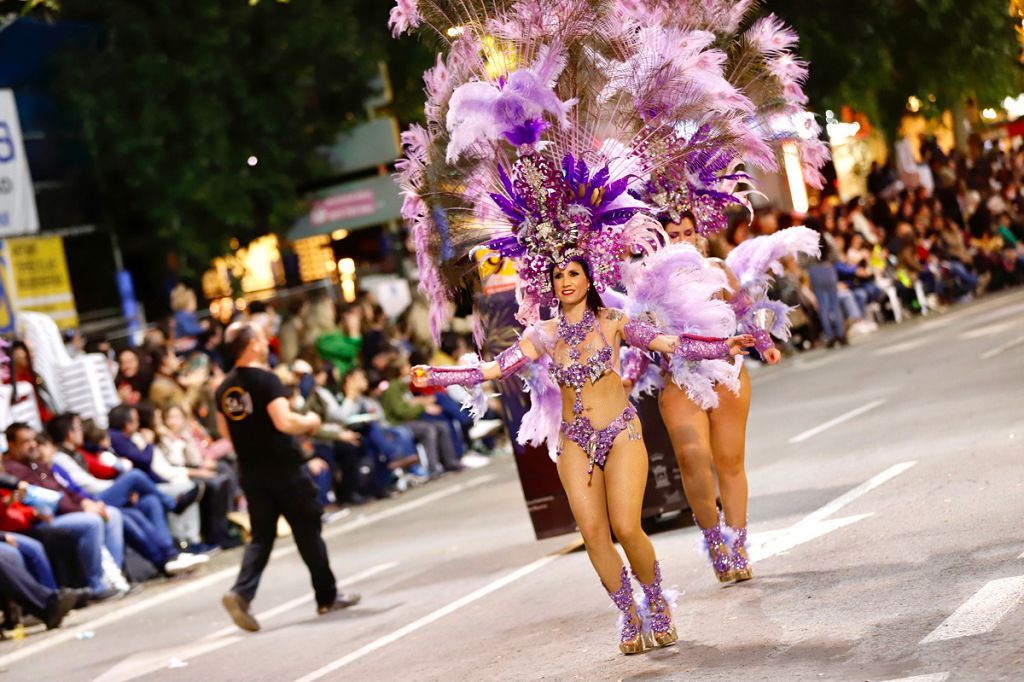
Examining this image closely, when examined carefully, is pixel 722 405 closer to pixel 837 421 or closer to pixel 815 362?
pixel 837 421

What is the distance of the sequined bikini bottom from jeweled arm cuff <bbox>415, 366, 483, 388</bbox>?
53 cm

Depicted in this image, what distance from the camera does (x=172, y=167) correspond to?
2923 cm

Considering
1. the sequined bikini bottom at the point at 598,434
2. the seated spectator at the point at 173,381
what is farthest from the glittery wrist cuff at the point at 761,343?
the seated spectator at the point at 173,381

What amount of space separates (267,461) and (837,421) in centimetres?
689

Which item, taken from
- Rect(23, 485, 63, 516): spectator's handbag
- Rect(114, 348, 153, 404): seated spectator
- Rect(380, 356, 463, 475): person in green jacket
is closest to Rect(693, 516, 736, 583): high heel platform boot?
Rect(23, 485, 63, 516): spectator's handbag

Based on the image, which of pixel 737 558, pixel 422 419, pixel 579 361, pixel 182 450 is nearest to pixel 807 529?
pixel 737 558

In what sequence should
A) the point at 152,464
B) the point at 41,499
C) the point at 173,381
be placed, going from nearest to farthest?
the point at 41,499 → the point at 152,464 → the point at 173,381

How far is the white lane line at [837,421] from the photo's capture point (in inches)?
652

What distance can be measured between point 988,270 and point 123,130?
17.2 m

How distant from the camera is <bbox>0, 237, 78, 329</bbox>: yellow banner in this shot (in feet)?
92.2

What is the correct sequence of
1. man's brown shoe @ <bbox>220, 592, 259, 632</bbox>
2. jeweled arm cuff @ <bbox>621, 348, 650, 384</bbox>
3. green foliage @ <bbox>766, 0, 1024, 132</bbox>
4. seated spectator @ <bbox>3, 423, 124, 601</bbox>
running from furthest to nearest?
1. green foliage @ <bbox>766, 0, 1024, 132</bbox>
2. seated spectator @ <bbox>3, 423, 124, 601</bbox>
3. man's brown shoe @ <bbox>220, 592, 259, 632</bbox>
4. jeweled arm cuff @ <bbox>621, 348, 650, 384</bbox>

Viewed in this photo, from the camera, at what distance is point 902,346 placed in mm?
25234

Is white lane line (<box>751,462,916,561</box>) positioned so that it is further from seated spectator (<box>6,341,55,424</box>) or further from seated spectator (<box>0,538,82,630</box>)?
seated spectator (<box>6,341,55,424</box>)

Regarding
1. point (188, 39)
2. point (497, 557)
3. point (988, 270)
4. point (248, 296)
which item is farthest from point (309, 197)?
point (497, 557)
